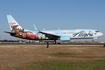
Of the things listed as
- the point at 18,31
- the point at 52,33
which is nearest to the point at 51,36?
the point at 52,33

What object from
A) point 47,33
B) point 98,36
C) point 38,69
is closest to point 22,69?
point 38,69

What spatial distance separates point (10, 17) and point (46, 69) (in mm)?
49751

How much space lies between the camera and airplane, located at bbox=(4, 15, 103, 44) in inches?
2104

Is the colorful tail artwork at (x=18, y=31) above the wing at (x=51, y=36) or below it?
above

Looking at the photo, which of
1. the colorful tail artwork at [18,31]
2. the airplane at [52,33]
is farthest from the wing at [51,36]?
the colorful tail artwork at [18,31]

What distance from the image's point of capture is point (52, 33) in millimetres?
56438

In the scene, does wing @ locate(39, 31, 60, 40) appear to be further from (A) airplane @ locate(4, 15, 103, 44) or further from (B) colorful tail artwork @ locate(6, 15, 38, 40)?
(B) colorful tail artwork @ locate(6, 15, 38, 40)

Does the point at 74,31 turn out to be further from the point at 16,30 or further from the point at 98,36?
the point at 16,30

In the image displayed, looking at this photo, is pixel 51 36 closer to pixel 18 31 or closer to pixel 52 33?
pixel 52 33

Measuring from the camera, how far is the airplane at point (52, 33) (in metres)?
53.4

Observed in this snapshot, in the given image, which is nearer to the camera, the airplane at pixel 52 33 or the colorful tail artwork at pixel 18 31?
the airplane at pixel 52 33

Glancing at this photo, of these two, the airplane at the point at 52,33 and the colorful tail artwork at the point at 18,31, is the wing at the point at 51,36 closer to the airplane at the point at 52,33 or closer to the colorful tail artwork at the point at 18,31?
the airplane at the point at 52,33

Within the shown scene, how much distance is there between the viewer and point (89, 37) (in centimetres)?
5384

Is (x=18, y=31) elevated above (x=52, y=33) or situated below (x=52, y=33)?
above
